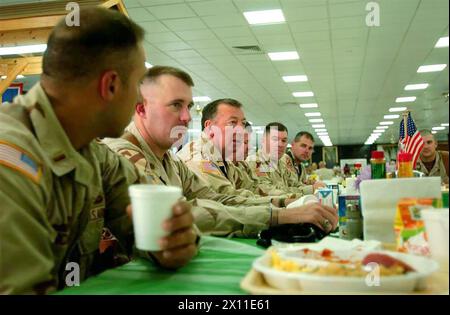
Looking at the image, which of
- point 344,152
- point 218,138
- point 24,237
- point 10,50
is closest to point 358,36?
point 218,138

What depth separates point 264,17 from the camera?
18.7 ft

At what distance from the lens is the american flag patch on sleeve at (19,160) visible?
89 cm

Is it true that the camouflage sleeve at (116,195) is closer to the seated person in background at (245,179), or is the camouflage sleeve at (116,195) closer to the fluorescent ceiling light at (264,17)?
the seated person in background at (245,179)

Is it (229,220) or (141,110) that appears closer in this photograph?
(229,220)

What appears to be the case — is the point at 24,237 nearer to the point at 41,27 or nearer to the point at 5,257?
the point at 5,257

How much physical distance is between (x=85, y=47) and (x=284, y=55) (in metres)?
6.84

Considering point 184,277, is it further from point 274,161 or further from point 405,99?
point 405,99

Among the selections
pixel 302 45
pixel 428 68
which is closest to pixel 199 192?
pixel 302 45

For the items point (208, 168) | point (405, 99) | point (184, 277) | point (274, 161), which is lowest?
point (184, 277)

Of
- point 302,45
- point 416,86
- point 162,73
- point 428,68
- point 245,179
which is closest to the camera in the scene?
point 162,73

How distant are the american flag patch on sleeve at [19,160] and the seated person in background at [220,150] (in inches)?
35.7

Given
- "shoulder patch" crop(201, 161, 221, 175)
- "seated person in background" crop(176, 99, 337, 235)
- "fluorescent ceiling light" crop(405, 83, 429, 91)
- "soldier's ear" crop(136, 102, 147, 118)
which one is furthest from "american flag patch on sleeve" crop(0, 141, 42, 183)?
"fluorescent ceiling light" crop(405, 83, 429, 91)

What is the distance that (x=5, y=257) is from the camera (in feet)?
2.71

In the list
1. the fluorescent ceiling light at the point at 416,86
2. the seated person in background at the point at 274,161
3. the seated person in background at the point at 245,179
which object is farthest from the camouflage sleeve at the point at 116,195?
the fluorescent ceiling light at the point at 416,86
